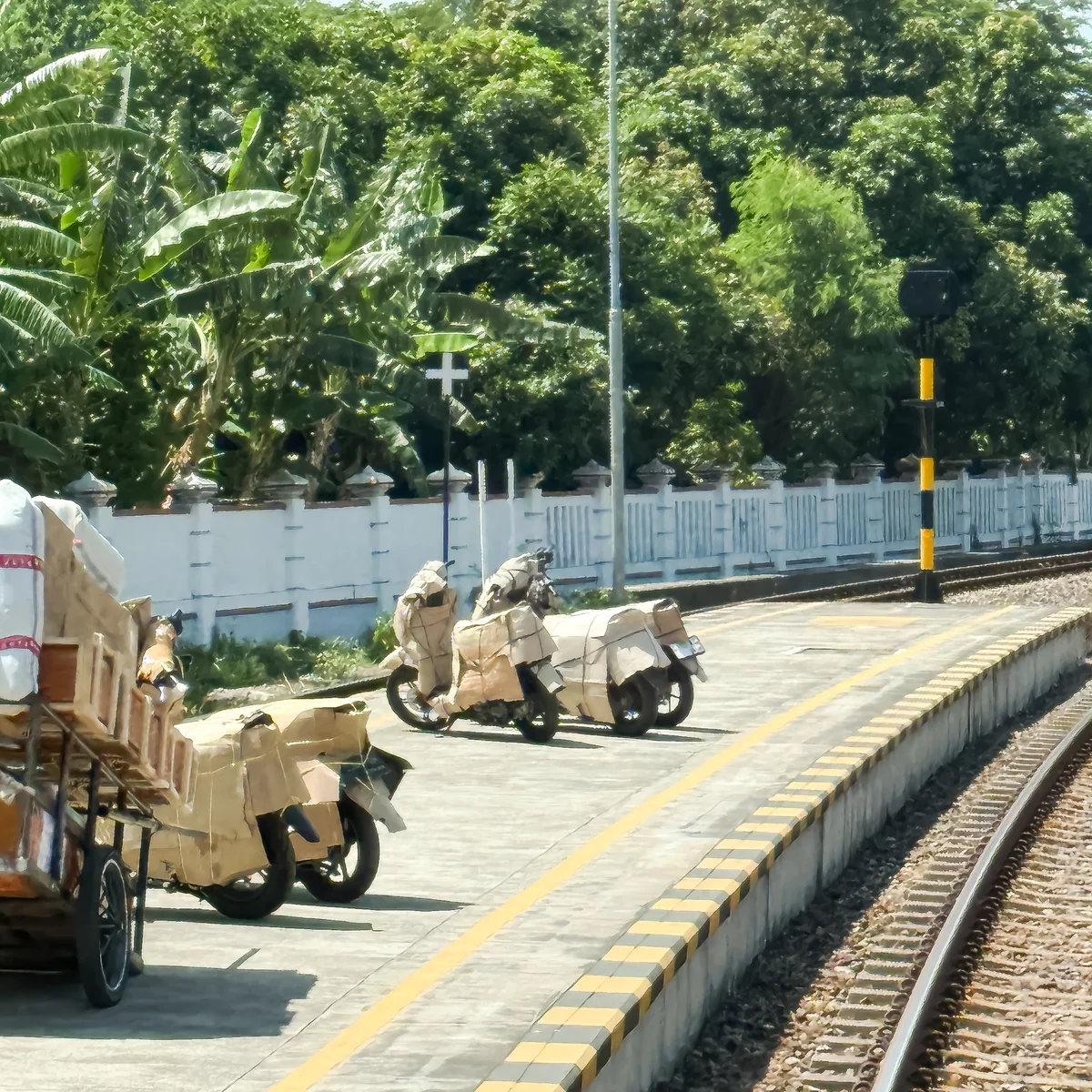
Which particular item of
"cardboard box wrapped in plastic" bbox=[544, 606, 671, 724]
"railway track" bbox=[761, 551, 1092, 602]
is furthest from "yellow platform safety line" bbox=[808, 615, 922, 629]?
"cardboard box wrapped in plastic" bbox=[544, 606, 671, 724]

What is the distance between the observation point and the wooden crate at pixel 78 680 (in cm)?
621

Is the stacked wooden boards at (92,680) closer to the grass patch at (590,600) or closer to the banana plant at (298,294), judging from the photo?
the banana plant at (298,294)

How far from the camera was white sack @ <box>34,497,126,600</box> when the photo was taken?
20.9ft

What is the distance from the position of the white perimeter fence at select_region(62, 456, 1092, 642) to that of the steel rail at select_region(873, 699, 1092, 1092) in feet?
28.6

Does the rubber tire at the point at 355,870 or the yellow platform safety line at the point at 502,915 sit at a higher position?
the rubber tire at the point at 355,870

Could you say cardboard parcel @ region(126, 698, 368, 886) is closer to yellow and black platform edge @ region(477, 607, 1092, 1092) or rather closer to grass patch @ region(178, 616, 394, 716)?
yellow and black platform edge @ region(477, 607, 1092, 1092)

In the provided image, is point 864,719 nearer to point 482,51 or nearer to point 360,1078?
point 360,1078

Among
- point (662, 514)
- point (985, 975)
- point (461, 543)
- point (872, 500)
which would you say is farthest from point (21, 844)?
point (872, 500)

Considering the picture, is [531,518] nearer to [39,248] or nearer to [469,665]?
[39,248]

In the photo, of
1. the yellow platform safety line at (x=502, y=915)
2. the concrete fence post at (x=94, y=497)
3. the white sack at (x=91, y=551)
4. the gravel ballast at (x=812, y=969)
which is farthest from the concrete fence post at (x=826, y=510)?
the white sack at (x=91, y=551)

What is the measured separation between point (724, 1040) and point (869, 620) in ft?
51.4

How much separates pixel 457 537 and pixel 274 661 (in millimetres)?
6213

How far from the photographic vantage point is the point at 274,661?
19.7m

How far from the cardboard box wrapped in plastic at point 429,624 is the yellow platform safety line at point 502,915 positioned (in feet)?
7.05
